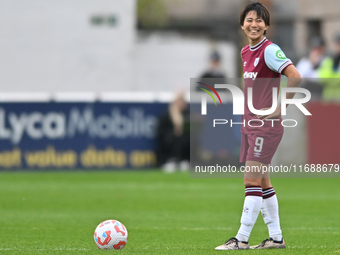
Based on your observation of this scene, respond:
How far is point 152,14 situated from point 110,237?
1283 inches

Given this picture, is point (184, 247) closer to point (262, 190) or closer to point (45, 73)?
point (262, 190)

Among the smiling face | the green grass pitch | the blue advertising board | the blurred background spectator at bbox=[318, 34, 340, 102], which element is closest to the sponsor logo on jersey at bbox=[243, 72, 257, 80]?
the smiling face

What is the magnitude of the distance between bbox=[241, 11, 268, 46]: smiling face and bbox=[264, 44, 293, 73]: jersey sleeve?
5.4 inches

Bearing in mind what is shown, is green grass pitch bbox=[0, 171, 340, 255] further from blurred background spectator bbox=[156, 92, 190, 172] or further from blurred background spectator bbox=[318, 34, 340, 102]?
blurred background spectator bbox=[318, 34, 340, 102]

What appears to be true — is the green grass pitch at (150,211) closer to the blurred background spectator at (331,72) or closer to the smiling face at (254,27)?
the smiling face at (254,27)

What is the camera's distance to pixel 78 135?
52.5 ft

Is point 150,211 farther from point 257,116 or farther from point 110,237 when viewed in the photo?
point 257,116

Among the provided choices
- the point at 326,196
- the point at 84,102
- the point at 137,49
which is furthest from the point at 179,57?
the point at 326,196

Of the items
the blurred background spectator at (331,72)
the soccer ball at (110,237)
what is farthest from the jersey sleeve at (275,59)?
the blurred background spectator at (331,72)

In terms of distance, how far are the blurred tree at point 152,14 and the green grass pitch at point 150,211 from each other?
2293cm

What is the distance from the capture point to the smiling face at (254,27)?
6.07m

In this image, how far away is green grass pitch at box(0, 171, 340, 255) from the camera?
6754 mm

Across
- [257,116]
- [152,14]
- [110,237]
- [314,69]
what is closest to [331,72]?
[314,69]

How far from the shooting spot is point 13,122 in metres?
15.7
